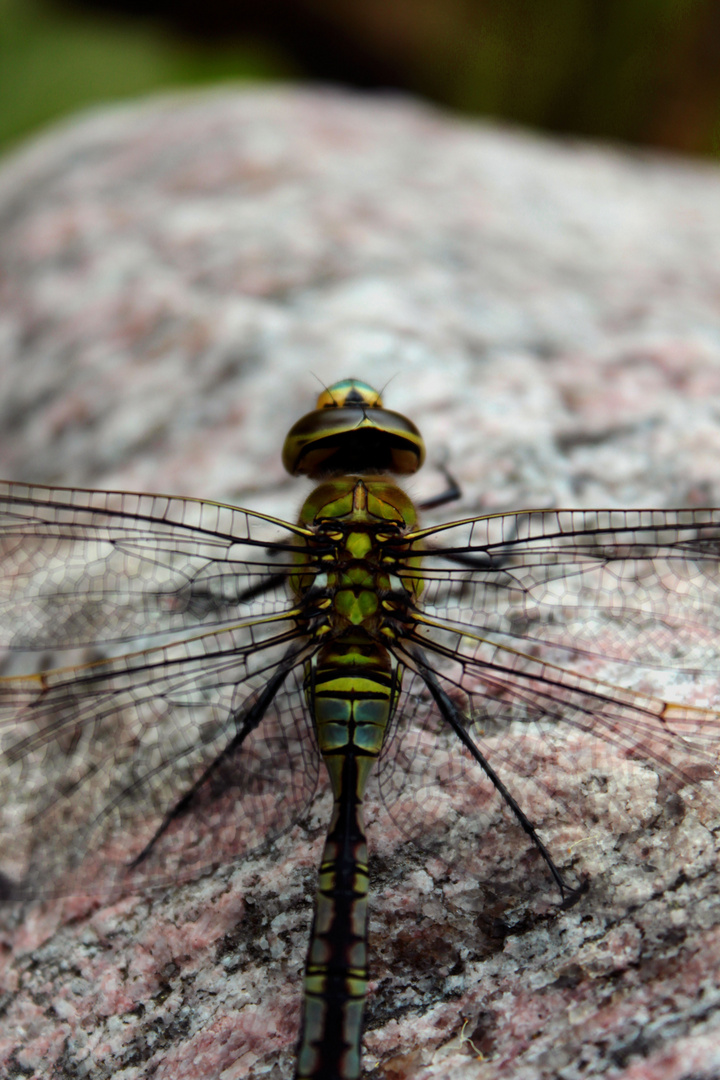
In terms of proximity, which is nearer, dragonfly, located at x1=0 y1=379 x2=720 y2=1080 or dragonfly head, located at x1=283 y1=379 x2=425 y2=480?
dragonfly, located at x1=0 y1=379 x2=720 y2=1080

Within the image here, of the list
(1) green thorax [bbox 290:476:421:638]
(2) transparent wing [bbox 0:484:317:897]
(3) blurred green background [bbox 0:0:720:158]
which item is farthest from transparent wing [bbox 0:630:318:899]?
(3) blurred green background [bbox 0:0:720:158]

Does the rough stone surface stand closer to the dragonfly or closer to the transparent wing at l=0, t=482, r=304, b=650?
the dragonfly

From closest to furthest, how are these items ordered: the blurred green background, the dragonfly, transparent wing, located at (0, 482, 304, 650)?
1. the dragonfly
2. transparent wing, located at (0, 482, 304, 650)
3. the blurred green background

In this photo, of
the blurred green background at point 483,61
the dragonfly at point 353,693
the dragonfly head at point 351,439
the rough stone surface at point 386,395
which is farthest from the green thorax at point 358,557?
the blurred green background at point 483,61

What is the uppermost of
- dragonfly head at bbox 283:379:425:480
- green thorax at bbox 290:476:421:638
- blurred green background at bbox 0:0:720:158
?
blurred green background at bbox 0:0:720:158

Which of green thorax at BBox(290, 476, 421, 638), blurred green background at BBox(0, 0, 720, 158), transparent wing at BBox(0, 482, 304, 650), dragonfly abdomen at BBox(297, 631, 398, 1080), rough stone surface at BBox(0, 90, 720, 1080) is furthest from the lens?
blurred green background at BBox(0, 0, 720, 158)

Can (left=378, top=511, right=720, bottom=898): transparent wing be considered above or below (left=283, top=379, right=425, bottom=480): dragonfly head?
below
